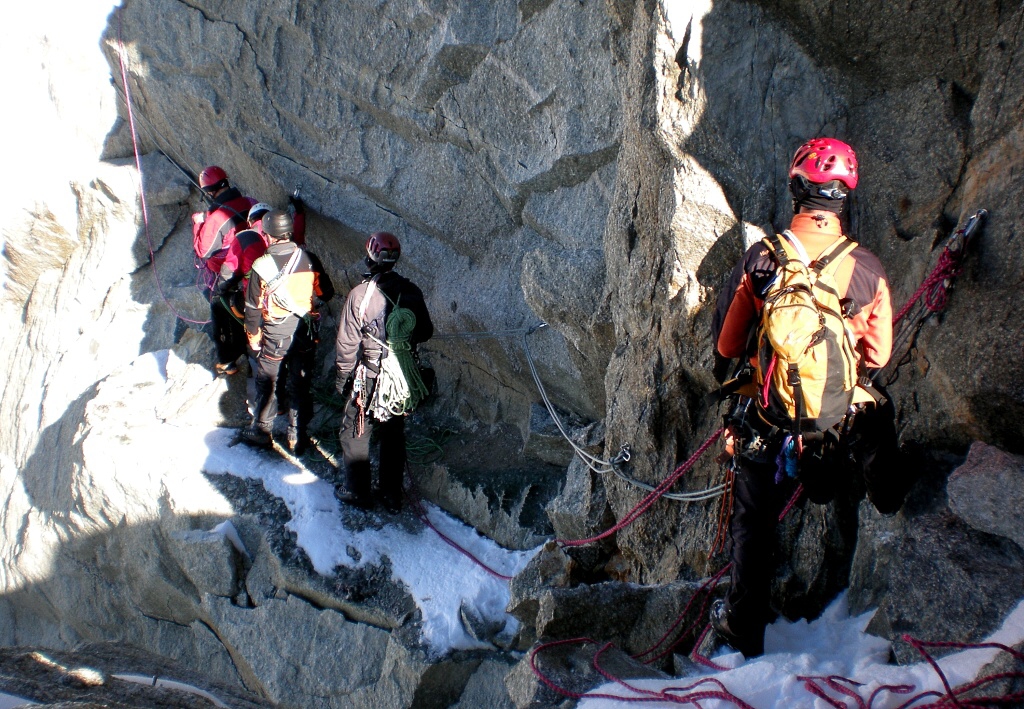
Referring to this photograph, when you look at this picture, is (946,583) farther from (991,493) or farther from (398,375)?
(398,375)

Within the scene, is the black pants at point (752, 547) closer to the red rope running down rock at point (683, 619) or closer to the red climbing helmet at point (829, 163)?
the red rope running down rock at point (683, 619)

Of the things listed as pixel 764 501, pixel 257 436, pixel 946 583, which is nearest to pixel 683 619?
pixel 764 501

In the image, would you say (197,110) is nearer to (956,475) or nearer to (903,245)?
(903,245)

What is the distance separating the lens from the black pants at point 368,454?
235 inches

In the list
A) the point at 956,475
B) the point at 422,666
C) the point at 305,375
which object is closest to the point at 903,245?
the point at 956,475

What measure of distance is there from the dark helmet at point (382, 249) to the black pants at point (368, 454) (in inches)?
43.0

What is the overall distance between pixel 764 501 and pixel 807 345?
851 mm

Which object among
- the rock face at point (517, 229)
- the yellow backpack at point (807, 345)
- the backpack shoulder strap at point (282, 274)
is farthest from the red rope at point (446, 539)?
the yellow backpack at point (807, 345)

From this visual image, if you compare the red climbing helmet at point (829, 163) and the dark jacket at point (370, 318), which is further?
the dark jacket at point (370, 318)

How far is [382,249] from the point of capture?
5504 mm

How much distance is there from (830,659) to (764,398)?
1188 mm

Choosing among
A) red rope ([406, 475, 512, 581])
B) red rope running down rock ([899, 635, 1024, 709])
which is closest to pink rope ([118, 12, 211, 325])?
red rope ([406, 475, 512, 581])

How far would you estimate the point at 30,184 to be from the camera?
1001 cm

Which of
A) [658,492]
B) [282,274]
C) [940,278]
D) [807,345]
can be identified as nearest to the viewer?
[807,345]
